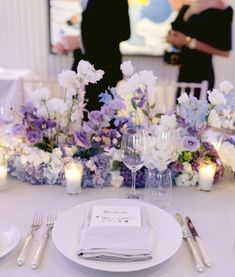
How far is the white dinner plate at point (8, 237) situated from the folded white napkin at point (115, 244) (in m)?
0.17

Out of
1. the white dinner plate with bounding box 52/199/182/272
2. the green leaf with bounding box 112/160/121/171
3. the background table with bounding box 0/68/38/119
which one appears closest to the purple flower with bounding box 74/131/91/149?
the green leaf with bounding box 112/160/121/171

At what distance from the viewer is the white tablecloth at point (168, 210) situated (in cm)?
82

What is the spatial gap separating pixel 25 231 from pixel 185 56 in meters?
2.95

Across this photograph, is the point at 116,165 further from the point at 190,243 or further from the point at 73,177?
the point at 190,243

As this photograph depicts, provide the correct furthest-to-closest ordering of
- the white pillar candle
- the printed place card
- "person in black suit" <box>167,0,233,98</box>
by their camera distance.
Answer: "person in black suit" <box>167,0,233,98</box> < the white pillar candle < the printed place card

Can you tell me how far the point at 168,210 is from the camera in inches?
43.4

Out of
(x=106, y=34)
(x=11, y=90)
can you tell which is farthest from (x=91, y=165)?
(x=106, y=34)

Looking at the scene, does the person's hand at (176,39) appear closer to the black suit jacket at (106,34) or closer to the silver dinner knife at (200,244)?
the black suit jacket at (106,34)

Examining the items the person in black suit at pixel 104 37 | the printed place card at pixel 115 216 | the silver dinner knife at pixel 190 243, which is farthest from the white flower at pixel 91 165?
the person in black suit at pixel 104 37

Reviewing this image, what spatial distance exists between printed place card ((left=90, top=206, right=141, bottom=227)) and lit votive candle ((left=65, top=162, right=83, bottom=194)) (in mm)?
199

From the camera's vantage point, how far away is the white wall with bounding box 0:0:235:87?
359cm

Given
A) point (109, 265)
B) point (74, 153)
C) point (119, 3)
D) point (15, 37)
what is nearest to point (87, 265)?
point (109, 265)

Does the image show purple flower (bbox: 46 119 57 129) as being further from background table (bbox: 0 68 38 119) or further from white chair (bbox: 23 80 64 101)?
background table (bbox: 0 68 38 119)

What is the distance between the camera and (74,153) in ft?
4.09
